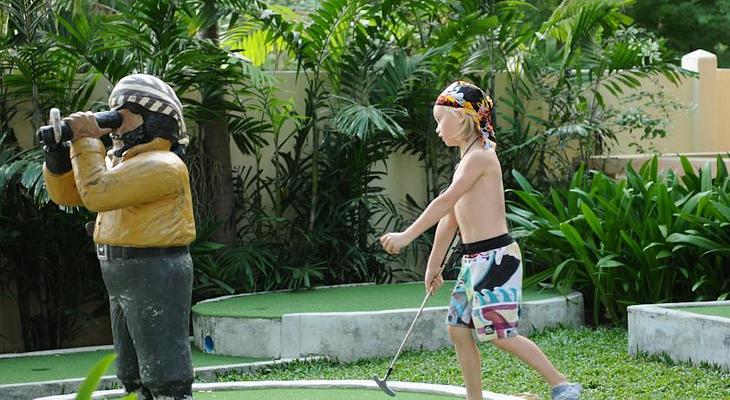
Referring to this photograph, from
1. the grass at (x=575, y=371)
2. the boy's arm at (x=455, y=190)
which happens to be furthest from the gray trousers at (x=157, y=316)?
the grass at (x=575, y=371)

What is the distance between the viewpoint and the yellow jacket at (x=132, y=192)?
16.6 ft

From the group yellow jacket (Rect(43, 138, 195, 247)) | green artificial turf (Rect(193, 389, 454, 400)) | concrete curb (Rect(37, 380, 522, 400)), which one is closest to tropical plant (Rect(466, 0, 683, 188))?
concrete curb (Rect(37, 380, 522, 400))

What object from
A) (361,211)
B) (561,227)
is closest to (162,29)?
(361,211)

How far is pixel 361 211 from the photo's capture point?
11195mm

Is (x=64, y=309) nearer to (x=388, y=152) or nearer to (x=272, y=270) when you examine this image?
(x=272, y=270)

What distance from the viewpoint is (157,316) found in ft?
17.0

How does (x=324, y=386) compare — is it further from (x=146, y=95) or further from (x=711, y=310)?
(x=711, y=310)

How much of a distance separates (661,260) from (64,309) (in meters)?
4.96

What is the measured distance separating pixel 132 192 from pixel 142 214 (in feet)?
0.50

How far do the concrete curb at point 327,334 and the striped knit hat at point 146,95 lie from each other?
3.41 m

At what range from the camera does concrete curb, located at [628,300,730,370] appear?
749cm

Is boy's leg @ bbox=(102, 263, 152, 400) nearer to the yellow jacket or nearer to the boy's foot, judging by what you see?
the yellow jacket

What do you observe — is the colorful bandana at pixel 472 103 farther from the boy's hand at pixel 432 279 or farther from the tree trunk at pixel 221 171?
the tree trunk at pixel 221 171

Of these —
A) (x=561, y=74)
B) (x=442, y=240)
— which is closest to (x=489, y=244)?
(x=442, y=240)
